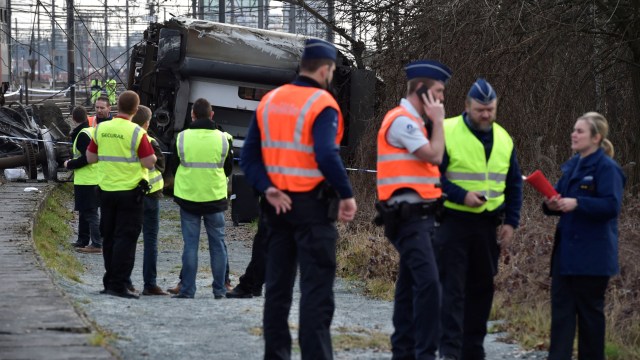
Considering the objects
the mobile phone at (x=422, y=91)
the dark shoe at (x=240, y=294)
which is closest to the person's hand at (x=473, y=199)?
the mobile phone at (x=422, y=91)

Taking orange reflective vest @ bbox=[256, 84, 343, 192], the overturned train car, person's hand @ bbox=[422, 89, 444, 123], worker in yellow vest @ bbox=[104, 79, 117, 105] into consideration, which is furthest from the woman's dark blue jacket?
worker in yellow vest @ bbox=[104, 79, 117, 105]

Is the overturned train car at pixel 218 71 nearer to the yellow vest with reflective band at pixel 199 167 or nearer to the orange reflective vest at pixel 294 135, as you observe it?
the yellow vest with reflective band at pixel 199 167

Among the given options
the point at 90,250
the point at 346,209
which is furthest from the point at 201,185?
the point at 90,250

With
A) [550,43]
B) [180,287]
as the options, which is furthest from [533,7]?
[180,287]

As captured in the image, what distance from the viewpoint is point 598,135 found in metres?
6.98

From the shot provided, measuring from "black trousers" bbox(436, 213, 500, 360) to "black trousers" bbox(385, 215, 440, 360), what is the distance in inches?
6.7

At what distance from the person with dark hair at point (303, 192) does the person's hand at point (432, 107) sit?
2.04 ft

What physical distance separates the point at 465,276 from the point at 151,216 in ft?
14.5

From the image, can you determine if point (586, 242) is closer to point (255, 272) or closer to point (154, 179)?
point (255, 272)

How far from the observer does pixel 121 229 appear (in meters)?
10.4

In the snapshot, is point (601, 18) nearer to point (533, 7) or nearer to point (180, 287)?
point (533, 7)

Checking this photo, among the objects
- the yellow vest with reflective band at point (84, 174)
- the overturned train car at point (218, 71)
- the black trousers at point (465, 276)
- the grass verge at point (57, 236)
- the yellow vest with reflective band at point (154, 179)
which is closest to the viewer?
the black trousers at point (465, 276)

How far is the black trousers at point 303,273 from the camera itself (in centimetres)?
635

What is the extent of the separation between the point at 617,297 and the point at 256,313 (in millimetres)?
2651
